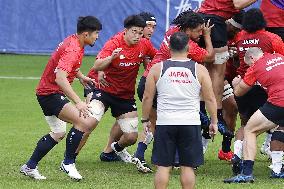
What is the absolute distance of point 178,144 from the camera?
33.8 feet

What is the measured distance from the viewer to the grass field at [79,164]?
460 inches

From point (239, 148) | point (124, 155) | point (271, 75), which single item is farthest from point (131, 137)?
Answer: point (271, 75)

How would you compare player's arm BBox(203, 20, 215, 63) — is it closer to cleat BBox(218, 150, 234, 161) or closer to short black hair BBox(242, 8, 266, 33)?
short black hair BBox(242, 8, 266, 33)

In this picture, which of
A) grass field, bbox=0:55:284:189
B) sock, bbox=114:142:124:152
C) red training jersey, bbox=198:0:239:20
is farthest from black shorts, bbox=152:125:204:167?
red training jersey, bbox=198:0:239:20

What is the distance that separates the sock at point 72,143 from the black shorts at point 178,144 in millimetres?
2000

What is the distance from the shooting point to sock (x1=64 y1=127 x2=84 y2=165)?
39.5 ft

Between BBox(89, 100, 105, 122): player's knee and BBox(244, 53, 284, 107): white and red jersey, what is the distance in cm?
223

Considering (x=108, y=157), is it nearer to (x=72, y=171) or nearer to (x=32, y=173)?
(x=72, y=171)

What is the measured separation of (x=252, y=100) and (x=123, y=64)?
1.87 m

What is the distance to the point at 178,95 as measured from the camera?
33.2 feet

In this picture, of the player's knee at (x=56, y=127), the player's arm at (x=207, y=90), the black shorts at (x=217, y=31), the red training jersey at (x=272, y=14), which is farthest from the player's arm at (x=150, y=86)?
the red training jersey at (x=272, y=14)

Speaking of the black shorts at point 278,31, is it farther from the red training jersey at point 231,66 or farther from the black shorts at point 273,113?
the black shorts at point 273,113

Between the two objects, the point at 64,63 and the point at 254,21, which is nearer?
the point at 64,63

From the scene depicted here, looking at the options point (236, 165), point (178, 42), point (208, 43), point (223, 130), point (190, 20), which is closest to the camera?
point (178, 42)
